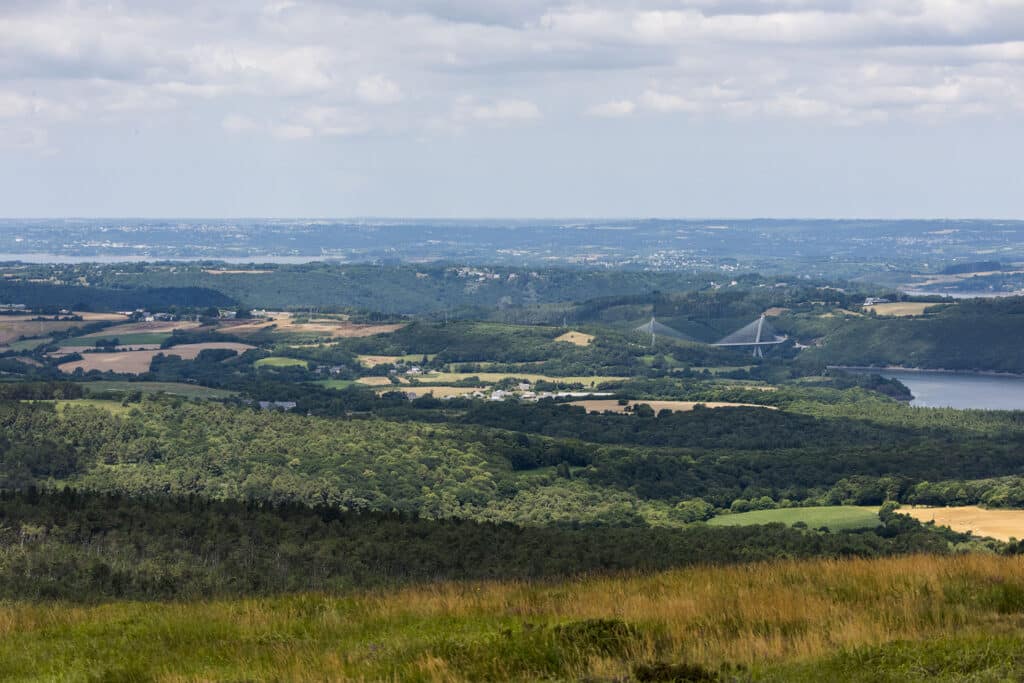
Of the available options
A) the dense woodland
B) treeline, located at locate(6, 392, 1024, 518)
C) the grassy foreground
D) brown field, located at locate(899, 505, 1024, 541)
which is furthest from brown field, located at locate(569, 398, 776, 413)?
the grassy foreground

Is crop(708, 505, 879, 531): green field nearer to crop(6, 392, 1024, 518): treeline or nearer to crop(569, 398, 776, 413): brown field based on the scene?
crop(6, 392, 1024, 518): treeline

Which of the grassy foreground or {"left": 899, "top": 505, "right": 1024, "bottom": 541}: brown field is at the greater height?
the grassy foreground

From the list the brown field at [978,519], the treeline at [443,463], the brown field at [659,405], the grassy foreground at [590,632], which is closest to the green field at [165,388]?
the treeline at [443,463]

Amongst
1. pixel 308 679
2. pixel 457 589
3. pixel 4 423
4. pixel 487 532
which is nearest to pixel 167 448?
pixel 4 423

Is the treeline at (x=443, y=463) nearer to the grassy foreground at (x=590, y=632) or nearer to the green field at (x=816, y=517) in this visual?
the green field at (x=816, y=517)

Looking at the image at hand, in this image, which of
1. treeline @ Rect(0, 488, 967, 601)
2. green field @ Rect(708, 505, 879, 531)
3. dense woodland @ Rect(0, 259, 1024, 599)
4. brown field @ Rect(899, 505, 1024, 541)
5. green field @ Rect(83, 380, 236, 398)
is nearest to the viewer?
treeline @ Rect(0, 488, 967, 601)

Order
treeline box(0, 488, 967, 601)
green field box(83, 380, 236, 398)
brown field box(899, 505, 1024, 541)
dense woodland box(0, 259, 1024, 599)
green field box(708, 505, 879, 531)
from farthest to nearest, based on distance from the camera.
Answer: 1. green field box(83, 380, 236, 398)
2. green field box(708, 505, 879, 531)
3. brown field box(899, 505, 1024, 541)
4. dense woodland box(0, 259, 1024, 599)
5. treeline box(0, 488, 967, 601)

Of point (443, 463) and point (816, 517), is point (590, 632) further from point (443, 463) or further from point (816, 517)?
point (443, 463)
